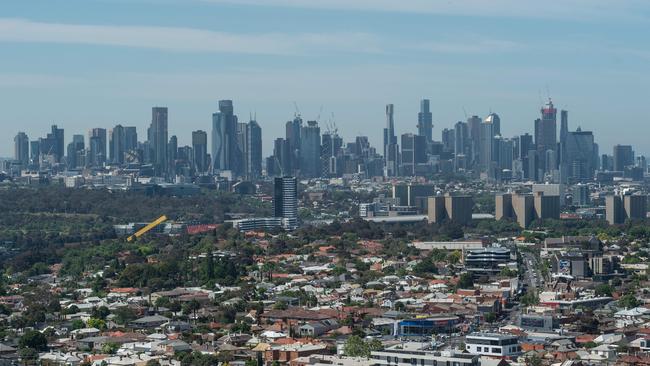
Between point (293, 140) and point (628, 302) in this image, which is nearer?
point (628, 302)

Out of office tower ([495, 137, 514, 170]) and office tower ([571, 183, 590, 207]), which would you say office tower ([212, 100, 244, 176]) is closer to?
office tower ([495, 137, 514, 170])

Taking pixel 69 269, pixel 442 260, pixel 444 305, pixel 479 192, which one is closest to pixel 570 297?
pixel 444 305

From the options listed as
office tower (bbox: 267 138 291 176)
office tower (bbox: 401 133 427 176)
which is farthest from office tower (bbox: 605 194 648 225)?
office tower (bbox: 401 133 427 176)

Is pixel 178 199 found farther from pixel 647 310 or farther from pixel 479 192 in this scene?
pixel 647 310

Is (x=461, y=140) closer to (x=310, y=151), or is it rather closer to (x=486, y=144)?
(x=486, y=144)

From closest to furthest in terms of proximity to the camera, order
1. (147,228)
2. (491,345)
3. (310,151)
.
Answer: (491,345)
(147,228)
(310,151)

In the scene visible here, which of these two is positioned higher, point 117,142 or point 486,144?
point 117,142

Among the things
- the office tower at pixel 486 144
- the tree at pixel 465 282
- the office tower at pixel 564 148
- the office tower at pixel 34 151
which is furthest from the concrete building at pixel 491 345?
the office tower at pixel 486 144

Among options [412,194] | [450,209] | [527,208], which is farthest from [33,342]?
[412,194]
